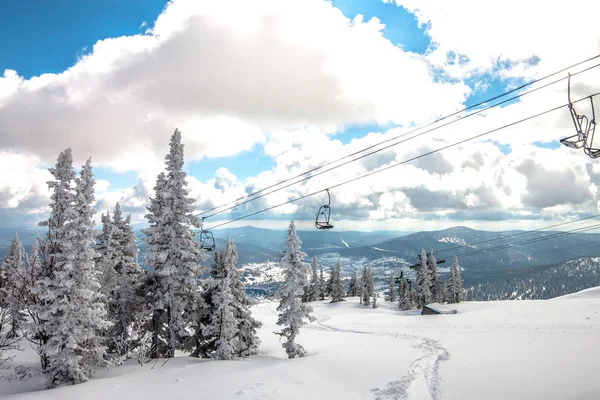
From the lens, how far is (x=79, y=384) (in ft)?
64.3

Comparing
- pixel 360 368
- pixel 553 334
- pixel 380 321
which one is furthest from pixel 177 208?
pixel 380 321

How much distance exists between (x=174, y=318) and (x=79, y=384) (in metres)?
6.87

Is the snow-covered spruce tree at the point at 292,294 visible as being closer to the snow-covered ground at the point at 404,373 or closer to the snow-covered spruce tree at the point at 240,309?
the snow-covered ground at the point at 404,373

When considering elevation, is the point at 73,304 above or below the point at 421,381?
above

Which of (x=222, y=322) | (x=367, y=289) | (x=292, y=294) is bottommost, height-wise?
(x=367, y=289)

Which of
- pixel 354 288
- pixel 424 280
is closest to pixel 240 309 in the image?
pixel 424 280

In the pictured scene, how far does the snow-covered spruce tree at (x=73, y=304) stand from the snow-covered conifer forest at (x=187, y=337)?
0.07 m

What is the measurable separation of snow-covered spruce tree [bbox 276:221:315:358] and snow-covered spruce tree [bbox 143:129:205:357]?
6.98 metres

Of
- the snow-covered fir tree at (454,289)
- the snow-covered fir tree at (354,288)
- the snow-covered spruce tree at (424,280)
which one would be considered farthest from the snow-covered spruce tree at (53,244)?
the snow-covered fir tree at (354,288)

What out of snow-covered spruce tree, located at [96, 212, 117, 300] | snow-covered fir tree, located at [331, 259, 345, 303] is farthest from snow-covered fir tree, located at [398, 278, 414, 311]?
snow-covered spruce tree, located at [96, 212, 117, 300]

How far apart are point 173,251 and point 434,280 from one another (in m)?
65.0

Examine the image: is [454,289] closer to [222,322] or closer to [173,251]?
[222,322]

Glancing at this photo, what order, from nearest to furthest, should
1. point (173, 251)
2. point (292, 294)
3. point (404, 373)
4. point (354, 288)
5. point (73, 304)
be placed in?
point (404, 373)
point (73, 304)
point (173, 251)
point (292, 294)
point (354, 288)

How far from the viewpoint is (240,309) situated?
29.3 meters
